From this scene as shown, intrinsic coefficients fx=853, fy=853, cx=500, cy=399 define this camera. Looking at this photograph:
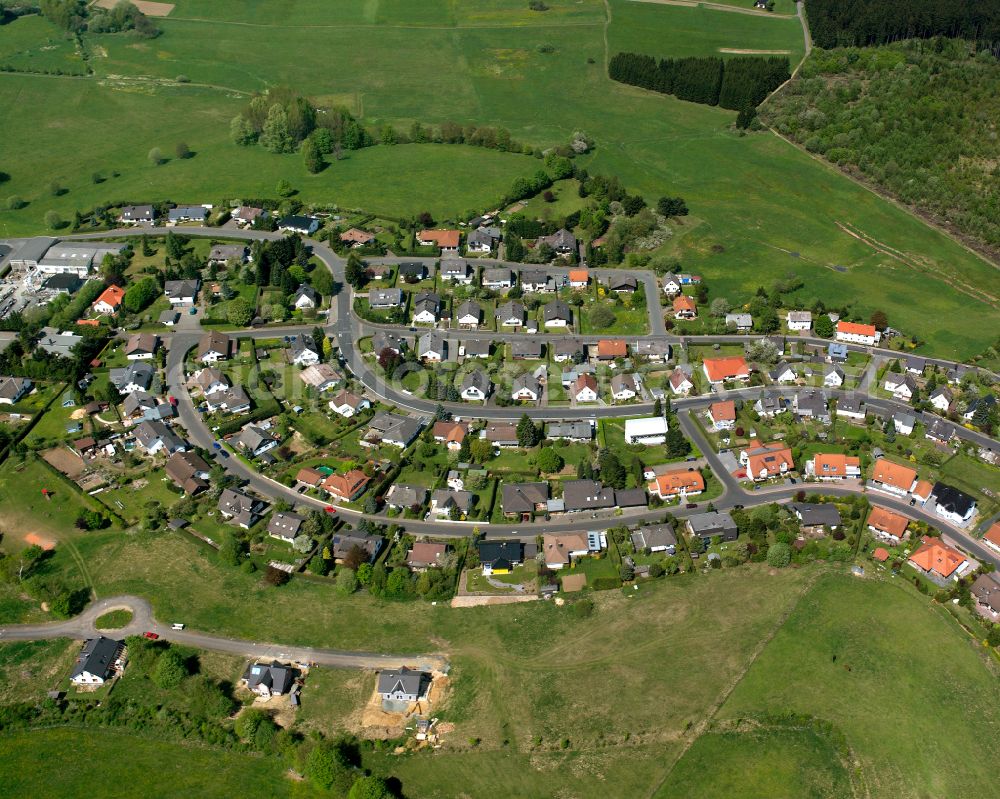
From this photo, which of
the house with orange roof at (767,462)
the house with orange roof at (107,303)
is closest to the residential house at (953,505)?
the house with orange roof at (767,462)

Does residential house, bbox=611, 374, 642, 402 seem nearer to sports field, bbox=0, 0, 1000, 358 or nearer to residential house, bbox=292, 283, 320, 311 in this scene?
sports field, bbox=0, 0, 1000, 358

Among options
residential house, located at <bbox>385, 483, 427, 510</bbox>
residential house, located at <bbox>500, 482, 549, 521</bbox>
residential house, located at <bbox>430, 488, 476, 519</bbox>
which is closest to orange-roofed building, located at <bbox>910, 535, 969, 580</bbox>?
residential house, located at <bbox>500, 482, 549, 521</bbox>

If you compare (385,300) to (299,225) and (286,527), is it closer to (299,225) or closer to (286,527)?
(299,225)


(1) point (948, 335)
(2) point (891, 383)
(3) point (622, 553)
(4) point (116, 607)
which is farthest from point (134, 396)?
(1) point (948, 335)

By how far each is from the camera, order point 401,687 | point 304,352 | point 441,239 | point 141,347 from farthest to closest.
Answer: point 441,239 < point 141,347 < point 304,352 < point 401,687

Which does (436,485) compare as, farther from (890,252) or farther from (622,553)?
(890,252)

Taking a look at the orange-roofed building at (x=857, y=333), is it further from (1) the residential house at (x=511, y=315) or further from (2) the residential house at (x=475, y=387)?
(2) the residential house at (x=475, y=387)

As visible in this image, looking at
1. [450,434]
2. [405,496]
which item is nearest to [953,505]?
[450,434]

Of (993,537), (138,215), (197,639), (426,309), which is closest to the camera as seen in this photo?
(197,639)
